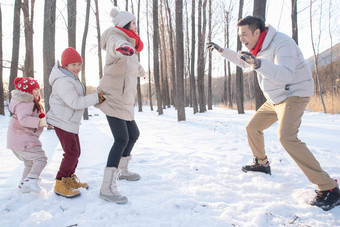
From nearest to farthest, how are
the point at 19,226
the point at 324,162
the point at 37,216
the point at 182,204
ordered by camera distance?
the point at 19,226 → the point at 37,216 → the point at 182,204 → the point at 324,162

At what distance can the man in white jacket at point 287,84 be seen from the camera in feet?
6.78

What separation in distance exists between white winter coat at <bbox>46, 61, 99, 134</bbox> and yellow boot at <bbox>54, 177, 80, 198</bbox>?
57cm

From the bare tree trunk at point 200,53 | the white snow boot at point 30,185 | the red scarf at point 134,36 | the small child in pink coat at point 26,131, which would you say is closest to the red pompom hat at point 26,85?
the small child in pink coat at point 26,131

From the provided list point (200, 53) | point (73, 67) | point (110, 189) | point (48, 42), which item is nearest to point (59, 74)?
point (73, 67)

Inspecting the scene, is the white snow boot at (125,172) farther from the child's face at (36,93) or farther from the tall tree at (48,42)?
the tall tree at (48,42)

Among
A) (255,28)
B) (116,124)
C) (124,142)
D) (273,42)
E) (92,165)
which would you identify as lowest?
(92,165)

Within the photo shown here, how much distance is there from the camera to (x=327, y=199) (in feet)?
Answer: 6.93

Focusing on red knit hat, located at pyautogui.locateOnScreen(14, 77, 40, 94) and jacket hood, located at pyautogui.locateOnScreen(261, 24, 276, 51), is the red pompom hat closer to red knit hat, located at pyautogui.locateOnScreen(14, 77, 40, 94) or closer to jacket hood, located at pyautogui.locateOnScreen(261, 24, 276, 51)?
red knit hat, located at pyautogui.locateOnScreen(14, 77, 40, 94)

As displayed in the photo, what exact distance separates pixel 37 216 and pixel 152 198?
109cm

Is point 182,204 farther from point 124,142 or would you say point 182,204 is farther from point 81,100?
point 81,100

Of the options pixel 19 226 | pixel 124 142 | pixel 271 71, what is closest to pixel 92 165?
pixel 124 142

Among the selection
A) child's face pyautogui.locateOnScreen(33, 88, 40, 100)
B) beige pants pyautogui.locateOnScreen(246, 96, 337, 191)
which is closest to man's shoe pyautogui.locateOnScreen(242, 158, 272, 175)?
beige pants pyautogui.locateOnScreen(246, 96, 337, 191)

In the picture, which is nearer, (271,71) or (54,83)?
(271,71)

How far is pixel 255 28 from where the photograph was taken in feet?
8.13
